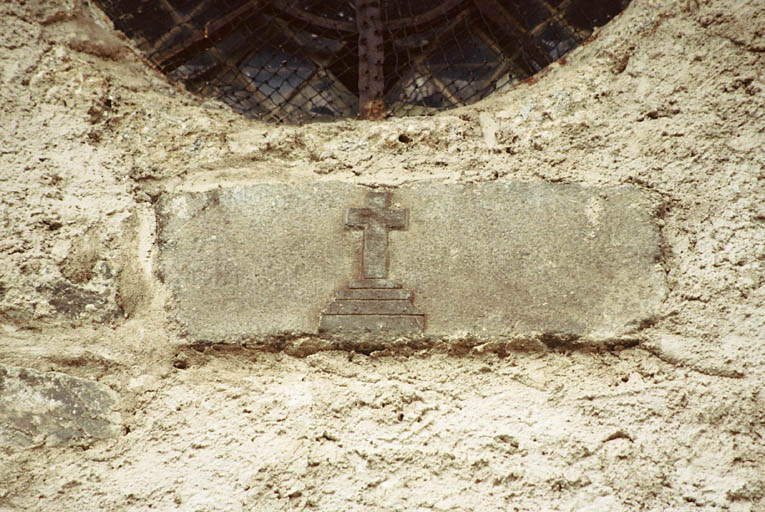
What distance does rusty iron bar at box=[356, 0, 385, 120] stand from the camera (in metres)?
1.32

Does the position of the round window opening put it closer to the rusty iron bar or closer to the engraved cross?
the rusty iron bar

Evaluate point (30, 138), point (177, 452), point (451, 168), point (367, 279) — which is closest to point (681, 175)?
point (451, 168)

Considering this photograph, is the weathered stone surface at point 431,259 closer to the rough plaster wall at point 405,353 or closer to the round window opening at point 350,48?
the rough plaster wall at point 405,353

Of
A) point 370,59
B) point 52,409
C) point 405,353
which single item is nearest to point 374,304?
point 405,353

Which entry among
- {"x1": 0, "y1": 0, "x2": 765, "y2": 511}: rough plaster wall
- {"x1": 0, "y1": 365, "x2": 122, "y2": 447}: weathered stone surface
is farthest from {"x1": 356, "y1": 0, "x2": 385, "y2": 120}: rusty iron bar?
{"x1": 0, "y1": 365, "x2": 122, "y2": 447}: weathered stone surface

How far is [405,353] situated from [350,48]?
36.7 inches

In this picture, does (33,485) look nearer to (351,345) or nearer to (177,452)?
(177,452)

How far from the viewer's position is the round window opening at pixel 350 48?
1315mm

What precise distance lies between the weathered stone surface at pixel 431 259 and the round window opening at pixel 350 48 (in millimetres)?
464

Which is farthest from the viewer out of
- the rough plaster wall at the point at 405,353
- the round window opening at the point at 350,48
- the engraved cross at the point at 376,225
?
the round window opening at the point at 350,48

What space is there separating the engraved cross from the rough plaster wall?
0.05 metres

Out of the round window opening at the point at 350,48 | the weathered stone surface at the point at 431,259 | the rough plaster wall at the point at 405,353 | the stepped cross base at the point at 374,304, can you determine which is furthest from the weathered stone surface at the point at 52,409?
the round window opening at the point at 350,48

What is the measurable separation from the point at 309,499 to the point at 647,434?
49cm

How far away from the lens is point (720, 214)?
835 mm
